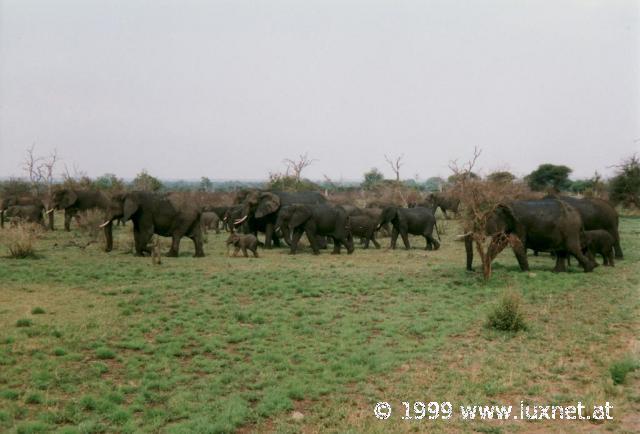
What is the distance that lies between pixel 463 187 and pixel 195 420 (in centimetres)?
1037

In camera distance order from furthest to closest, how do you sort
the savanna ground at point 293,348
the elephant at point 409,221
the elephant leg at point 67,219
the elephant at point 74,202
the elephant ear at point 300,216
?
the elephant leg at point 67,219, the elephant at point 74,202, the elephant at point 409,221, the elephant ear at point 300,216, the savanna ground at point 293,348

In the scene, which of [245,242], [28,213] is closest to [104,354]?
[245,242]

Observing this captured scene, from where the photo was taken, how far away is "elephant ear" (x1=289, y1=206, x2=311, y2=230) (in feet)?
69.6

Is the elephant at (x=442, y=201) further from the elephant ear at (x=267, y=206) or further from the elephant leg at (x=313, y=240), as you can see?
the elephant leg at (x=313, y=240)

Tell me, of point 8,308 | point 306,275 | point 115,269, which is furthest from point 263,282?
point 8,308

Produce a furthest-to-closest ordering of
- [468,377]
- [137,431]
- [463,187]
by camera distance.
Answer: [463,187] → [468,377] → [137,431]

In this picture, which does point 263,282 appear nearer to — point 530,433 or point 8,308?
point 8,308

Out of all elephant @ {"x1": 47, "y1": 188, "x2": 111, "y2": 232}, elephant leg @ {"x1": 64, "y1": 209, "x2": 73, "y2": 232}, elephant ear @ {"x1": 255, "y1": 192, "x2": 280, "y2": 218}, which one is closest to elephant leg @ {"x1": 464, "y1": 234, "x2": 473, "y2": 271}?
elephant ear @ {"x1": 255, "y1": 192, "x2": 280, "y2": 218}

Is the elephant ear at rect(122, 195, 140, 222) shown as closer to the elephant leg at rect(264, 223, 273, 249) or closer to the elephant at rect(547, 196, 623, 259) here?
the elephant leg at rect(264, 223, 273, 249)

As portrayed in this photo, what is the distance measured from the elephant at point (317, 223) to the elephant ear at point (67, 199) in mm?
10964

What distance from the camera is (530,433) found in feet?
23.0

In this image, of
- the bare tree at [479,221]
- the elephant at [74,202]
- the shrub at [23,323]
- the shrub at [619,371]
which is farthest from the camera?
the elephant at [74,202]

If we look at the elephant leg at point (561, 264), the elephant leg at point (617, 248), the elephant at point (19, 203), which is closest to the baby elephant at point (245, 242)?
the elephant leg at point (561, 264)

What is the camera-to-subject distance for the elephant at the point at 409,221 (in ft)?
74.4
